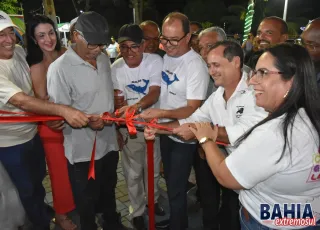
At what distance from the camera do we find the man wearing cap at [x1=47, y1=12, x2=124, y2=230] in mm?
2840

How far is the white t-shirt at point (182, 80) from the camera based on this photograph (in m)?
3.14

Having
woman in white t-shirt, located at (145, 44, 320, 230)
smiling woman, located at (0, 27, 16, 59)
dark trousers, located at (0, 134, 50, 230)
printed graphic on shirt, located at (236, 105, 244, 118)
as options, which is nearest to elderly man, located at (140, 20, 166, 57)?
smiling woman, located at (0, 27, 16, 59)

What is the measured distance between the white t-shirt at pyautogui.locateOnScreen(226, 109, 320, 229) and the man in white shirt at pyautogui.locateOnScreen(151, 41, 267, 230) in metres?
0.59

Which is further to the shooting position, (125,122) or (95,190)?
(95,190)

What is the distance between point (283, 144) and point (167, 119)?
6.41 ft

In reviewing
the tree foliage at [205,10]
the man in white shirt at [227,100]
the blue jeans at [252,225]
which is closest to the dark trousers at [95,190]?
the man in white shirt at [227,100]

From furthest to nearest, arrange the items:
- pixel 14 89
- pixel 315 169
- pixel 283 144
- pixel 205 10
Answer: pixel 205 10
pixel 14 89
pixel 315 169
pixel 283 144

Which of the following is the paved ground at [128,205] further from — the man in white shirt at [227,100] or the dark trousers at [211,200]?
the man in white shirt at [227,100]

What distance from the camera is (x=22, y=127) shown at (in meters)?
3.11

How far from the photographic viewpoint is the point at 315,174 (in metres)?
1.75

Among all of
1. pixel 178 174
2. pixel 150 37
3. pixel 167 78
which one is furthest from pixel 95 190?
pixel 150 37

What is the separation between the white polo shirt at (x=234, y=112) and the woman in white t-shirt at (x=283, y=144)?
1.48ft

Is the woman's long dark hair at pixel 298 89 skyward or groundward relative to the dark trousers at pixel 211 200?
skyward

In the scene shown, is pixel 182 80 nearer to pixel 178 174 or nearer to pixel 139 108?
pixel 139 108
